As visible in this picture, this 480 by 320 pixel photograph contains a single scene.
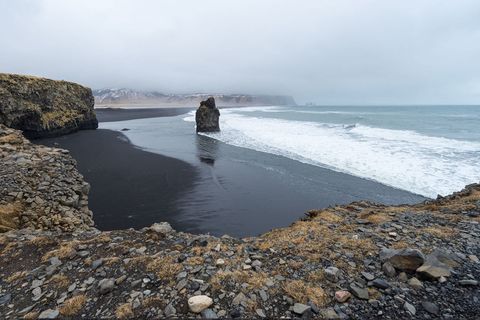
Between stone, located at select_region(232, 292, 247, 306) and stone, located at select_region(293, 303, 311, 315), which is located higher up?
stone, located at select_region(293, 303, 311, 315)

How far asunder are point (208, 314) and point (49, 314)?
258cm

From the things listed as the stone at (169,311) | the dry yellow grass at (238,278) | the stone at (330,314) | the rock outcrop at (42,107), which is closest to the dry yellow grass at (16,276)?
the stone at (169,311)

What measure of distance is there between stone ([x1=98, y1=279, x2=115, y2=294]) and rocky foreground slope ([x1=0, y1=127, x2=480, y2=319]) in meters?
0.02

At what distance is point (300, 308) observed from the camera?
4.36 m

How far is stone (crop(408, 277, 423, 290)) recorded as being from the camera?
15.7 ft

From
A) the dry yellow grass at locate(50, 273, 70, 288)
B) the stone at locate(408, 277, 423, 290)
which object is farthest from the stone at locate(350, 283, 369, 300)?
the dry yellow grass at locate(50, 273, 70, 288)

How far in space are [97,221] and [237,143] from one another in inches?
953

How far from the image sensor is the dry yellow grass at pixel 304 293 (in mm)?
4566

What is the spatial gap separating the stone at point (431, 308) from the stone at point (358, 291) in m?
0.86

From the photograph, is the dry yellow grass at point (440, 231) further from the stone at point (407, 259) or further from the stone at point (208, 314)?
the stone at point (208, 314)

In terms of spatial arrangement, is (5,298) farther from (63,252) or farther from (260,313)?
(260,313)

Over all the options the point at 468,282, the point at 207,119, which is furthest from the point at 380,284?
the point at 207,119

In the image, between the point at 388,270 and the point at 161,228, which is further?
the point at 161,228

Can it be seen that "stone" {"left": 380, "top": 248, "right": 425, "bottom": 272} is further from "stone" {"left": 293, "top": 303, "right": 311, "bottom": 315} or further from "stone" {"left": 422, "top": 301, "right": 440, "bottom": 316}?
"stone" {"left": 293, "top": 303, "right": 311, "bottom": 315}
